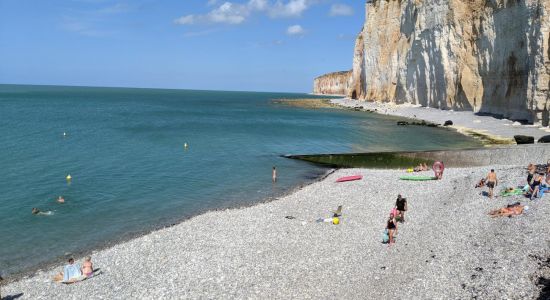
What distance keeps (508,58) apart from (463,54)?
11919 millimetres

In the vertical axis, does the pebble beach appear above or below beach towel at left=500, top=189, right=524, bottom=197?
below

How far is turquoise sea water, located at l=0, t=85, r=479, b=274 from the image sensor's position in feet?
59.3

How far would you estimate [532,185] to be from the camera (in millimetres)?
16891

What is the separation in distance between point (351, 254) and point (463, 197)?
8102mm

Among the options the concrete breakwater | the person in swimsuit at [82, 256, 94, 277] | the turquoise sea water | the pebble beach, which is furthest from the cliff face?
the person in swimsuit at [82, 256, 94, 277]

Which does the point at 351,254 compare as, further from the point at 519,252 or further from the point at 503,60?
the point at 503,60

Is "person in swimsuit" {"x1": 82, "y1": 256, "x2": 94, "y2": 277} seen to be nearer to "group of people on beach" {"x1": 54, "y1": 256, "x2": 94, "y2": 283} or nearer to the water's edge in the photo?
"group of people on beach" {"x1": 54, "y1": 256, "x2": 94, "y2": 283}

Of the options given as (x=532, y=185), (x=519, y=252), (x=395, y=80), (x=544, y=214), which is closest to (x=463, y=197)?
(x=532, y=185)

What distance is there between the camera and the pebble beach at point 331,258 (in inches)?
440

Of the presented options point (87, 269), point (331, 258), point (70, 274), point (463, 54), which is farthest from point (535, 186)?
A: point (463, 54)

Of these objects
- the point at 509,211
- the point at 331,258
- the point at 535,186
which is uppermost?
the point at 535,186

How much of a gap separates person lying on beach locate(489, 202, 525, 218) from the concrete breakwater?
11.7 meters

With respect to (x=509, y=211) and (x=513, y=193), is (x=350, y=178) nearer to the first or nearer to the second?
(x=513, y=193)

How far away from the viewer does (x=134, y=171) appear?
96.5 feet
